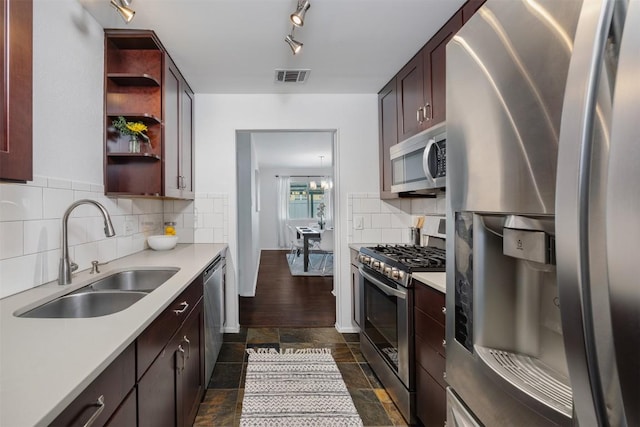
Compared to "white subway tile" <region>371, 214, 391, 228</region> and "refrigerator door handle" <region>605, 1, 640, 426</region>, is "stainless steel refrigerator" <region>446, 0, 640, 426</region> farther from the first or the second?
"white subway tile" <region>371, 214, 391, 228</region>

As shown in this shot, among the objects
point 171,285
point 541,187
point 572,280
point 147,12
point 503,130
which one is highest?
point 147,12

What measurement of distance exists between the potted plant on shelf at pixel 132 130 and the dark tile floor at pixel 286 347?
5.47 ft

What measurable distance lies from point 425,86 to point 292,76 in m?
1.08

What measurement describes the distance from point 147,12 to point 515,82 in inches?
78.5

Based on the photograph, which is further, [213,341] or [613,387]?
[213,341]

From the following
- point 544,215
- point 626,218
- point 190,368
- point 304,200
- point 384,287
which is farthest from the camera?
point 304,200

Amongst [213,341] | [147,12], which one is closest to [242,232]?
[213,341]

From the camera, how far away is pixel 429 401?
1594 mm

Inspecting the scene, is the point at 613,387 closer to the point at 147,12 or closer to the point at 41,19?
the point at 41,19

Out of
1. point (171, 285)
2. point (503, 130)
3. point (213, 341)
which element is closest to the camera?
point (503, 130)

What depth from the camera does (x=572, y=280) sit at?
46cm

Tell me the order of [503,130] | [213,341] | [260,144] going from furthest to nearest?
[260,144] < [213,341] < [503,130]

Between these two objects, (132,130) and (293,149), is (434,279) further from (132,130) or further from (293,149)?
(293,149)

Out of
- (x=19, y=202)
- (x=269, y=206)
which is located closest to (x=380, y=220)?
(x=19, y=202)
